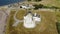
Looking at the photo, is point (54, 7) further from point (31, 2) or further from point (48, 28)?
point (48, 28)

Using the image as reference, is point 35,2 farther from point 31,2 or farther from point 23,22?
point 23,22

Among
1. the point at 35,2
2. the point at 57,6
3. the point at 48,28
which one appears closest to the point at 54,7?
the point at 57,6

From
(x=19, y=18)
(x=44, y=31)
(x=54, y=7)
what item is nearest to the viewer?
(x=44, y=31)

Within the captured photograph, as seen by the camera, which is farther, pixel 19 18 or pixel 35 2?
pixel 35 2

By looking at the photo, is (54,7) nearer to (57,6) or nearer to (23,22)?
(57,6)

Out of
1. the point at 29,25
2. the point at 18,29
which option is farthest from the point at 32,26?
the point at 18,29

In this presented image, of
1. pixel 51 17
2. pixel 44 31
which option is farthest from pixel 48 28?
pixel 51 17

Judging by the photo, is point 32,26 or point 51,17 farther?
point 51,17

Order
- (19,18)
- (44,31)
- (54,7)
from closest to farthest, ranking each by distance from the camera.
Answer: (44,31) → (19,18) → (54,7)
